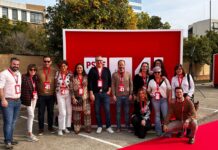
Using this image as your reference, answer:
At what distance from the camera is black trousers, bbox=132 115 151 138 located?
24.2 feet

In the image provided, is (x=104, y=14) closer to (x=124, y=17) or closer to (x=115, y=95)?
(x=124, y=17)

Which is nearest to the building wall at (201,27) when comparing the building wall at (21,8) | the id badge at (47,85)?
the building wall at (21,8)

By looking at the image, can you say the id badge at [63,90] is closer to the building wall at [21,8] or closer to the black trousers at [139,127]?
the black trousers at [139,127]

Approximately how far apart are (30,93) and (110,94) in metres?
2.16

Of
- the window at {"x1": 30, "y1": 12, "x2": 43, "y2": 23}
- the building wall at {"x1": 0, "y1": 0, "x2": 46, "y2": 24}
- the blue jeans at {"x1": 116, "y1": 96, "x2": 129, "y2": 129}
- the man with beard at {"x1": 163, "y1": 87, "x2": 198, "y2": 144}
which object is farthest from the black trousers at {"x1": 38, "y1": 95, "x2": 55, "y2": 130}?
the window at {"x1": 30, "y1": 12, "x2": 43, "y2": 23}

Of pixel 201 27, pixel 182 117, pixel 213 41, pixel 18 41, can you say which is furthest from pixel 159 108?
pixel 201 27

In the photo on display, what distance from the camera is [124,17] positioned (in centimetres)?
1230

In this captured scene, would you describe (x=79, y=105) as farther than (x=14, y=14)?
No

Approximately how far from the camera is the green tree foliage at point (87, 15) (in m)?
11.6

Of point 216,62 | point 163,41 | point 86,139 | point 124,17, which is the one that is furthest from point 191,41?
point 86,139

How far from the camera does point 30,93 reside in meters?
6.76

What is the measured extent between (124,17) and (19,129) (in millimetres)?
6372

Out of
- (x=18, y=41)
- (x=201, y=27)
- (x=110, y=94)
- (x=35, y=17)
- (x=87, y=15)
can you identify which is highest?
(x=35, y=17)

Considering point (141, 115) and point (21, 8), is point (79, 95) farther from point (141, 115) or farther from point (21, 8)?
point (21, 8)
